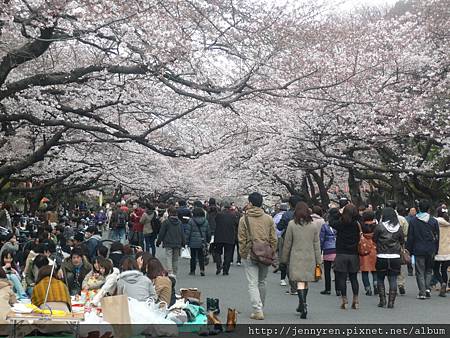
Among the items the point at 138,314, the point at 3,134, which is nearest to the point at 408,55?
the point at 3,134

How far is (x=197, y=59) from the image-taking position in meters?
12.3

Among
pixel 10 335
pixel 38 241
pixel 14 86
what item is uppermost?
pixel 14 86

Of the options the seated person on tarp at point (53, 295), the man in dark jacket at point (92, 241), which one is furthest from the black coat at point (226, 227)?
the seated person on tarp at point (53, 295)

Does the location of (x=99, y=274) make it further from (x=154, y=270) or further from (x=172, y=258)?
(x=172, y=258)

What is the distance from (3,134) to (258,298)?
10655 mm

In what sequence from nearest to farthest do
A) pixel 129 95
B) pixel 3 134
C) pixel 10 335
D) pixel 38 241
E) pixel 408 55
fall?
pixel 10 335
pixel 38 241
pixel 129 95
pixel 3 134
pixel 408 55

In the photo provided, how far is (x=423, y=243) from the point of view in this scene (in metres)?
11.7

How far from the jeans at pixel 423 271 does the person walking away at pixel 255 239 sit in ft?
12.0

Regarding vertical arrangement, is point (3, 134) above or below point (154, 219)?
above

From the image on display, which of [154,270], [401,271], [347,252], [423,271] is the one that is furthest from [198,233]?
[154,270]

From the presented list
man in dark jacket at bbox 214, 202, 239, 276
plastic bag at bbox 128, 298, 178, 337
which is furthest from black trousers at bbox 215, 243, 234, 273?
plastic bag at bbox 128, 298, 178, 337

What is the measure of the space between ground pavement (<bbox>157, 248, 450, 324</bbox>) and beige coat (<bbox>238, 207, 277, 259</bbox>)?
1.07m

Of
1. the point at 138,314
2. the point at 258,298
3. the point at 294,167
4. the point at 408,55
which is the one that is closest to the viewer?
the point at 138,314

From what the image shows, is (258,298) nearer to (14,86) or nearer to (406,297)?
(406,297)
